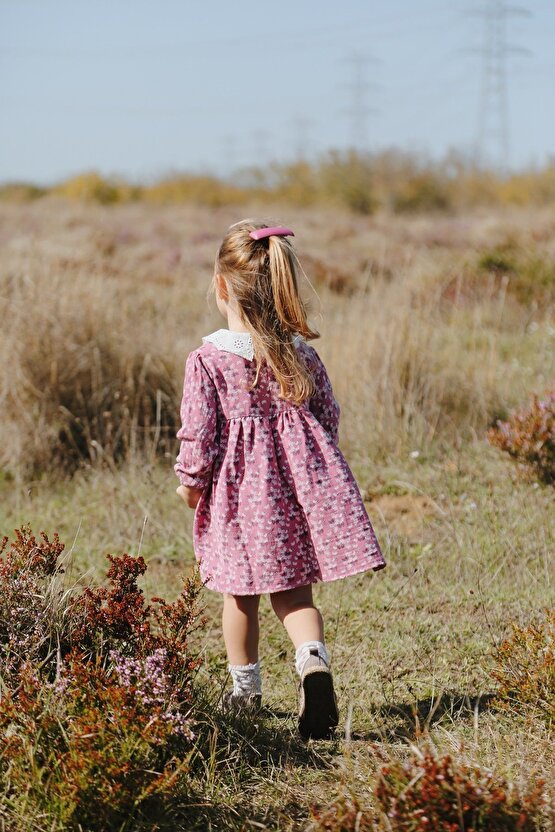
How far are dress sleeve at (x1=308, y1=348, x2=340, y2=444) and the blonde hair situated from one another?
3.0 inches

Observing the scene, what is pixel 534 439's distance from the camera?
184 inches

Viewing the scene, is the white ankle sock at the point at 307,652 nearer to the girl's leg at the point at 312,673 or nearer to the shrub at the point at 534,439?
the girl's leg at the point at 312,673

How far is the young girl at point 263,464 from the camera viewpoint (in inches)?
107

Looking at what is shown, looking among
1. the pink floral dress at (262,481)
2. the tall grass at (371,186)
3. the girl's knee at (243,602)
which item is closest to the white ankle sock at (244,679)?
the girl's knee at (243,602)

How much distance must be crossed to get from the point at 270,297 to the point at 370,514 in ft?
6.72

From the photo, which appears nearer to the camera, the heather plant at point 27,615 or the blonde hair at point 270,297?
the heather plant at point 27,615

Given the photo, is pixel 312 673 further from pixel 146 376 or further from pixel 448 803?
pixel 146 376

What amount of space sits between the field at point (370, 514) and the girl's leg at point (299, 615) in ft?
0.91

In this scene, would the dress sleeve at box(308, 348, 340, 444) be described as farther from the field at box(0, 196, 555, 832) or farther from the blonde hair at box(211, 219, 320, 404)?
the field at box(0, 196, 555, 832)

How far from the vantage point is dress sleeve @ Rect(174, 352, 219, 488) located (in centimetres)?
273

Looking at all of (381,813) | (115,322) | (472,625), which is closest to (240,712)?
(381,813)

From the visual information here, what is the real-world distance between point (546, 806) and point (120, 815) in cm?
98

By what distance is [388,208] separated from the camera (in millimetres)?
26344

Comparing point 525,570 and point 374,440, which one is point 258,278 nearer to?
point 525,570
